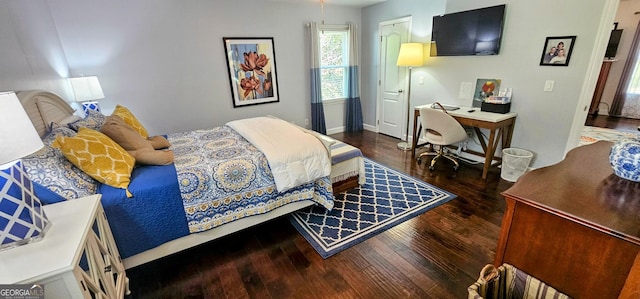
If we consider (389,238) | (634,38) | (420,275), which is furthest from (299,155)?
(634,38)

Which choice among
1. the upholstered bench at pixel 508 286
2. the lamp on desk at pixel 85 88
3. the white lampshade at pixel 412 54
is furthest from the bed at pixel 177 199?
the white lampshade at pixel 412 54

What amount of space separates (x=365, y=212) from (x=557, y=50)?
2594 mm

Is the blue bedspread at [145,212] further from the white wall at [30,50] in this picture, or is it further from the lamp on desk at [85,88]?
the lamp on desk at [85,88]

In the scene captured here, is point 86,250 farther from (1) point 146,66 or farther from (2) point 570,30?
(2) point 570,30

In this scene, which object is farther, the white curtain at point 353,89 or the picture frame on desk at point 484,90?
the white curtain at point 353,89

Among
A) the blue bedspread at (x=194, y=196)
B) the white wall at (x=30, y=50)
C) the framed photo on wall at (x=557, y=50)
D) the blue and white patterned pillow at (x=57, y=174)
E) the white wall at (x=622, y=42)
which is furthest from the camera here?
the white wall at (x=622, y=42)

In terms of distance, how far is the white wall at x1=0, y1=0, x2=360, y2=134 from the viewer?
2994 mm

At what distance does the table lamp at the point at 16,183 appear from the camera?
0.93 m

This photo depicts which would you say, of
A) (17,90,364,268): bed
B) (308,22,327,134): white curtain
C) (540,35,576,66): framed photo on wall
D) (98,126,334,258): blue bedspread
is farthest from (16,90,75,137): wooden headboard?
(540,35,576,66): framed photo on wall

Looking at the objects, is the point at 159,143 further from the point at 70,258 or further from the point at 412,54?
the point at 412,54

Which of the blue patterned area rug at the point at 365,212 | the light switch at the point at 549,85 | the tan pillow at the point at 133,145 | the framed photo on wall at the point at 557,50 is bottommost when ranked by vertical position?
the blue patterned area rug at the point at 365,212

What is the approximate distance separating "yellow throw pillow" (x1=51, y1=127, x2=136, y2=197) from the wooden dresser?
2.14 m

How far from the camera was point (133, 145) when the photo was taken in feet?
6.79

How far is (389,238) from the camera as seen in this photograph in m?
2.15
